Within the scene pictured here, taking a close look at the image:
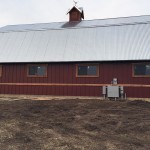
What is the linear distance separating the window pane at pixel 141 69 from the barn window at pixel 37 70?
736cm

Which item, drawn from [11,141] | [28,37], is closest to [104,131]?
[11,141]

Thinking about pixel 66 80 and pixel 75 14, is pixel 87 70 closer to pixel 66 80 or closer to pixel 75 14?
pixel 66 80

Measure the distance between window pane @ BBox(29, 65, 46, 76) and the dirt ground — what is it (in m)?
6.88

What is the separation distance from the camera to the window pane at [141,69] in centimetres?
2023

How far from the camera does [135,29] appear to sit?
904 inches

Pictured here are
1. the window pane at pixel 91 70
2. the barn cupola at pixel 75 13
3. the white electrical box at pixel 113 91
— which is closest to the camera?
the white electrical box at pixel 113 91

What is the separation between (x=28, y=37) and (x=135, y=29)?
9.80m

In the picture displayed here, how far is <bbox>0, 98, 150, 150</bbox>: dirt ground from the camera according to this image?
8.65 metres

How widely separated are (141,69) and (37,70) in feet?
27.9

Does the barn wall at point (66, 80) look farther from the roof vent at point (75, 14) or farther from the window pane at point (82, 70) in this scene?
the roof vent at point (75, 14)

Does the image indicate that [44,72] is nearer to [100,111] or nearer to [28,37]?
[28,37]

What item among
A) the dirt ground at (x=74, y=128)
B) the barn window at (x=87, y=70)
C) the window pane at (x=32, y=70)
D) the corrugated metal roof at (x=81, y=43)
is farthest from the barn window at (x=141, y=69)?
the window pane at (x=32, y=70)

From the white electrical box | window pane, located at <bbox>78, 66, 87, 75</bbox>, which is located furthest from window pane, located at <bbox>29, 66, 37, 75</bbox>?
the white electrical box

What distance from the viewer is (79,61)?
21375mm
